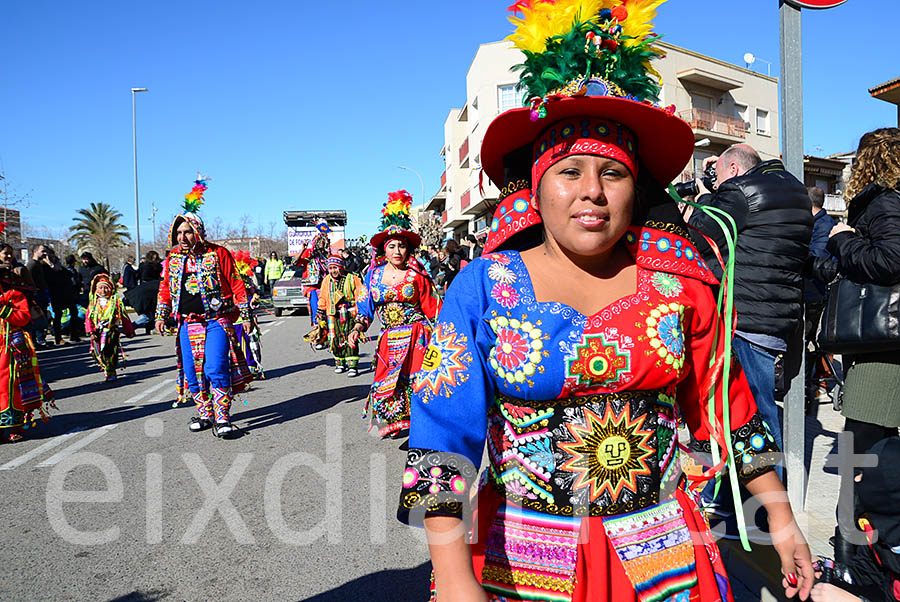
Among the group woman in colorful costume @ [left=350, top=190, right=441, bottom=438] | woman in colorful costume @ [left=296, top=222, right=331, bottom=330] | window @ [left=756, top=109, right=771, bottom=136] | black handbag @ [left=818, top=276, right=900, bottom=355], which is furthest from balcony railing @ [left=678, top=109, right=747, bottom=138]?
black handbag @ [left=818, top=276, right=900, bottom=355]

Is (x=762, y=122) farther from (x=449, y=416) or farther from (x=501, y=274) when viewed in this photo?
(x=449, y=416)

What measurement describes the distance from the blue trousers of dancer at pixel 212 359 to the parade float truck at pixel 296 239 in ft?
54.5

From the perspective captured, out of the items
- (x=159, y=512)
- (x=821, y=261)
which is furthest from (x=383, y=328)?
(x=821, y=261)

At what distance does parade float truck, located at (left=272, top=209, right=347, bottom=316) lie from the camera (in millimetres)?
23594

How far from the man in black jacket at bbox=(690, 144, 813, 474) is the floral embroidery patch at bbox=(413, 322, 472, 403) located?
84.7 inches

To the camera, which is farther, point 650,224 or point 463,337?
point 650,224

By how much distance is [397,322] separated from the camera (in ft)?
22.4

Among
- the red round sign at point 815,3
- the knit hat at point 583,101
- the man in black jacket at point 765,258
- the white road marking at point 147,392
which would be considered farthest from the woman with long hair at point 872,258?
the white road marking at point 147,392

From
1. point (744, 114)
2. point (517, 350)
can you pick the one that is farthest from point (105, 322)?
point (744, 114)

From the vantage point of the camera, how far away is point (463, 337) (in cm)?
162

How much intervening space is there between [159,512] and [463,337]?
3869 mm

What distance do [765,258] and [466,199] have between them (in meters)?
40.9

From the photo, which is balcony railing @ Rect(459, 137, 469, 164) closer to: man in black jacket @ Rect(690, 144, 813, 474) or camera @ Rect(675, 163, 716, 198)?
camera @ Rect(675, 163, 716, 198)

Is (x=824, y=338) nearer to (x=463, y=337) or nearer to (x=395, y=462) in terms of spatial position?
(x=463, y=337)
